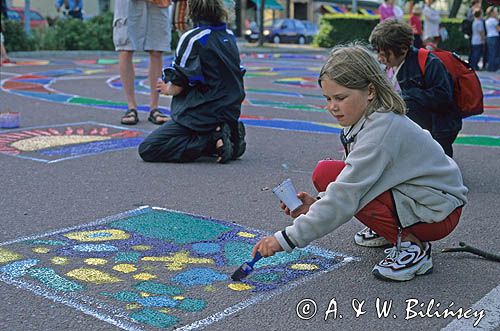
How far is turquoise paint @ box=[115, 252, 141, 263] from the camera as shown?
3527 mm

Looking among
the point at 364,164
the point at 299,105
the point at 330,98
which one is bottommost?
the point at 299,105

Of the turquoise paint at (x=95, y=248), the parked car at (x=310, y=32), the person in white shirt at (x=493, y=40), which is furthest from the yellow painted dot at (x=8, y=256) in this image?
the parked car at (x=310, y=32)

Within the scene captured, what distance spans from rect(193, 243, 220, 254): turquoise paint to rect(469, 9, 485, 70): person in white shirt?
15.6m

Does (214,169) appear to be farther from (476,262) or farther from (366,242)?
(476,262)

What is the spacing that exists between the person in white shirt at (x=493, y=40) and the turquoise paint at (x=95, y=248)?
16.1 m

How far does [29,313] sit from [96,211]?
1.57 m

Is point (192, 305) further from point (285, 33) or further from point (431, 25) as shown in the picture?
point (285, 33)

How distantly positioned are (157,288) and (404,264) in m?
1.09

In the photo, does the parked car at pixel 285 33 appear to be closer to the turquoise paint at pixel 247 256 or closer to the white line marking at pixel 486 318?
the turquoise paint at pixel 247 256

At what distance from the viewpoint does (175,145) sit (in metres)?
6.00

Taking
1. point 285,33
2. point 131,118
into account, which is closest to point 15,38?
point 131,118

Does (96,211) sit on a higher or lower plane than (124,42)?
lower

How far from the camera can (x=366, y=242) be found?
385cm

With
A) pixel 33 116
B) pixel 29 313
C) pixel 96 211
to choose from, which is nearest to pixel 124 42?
pixel 33 116
